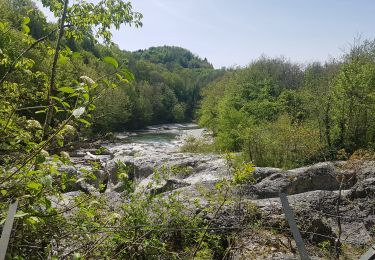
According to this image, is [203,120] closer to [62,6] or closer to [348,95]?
[348,95]

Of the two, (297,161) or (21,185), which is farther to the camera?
(297,161)

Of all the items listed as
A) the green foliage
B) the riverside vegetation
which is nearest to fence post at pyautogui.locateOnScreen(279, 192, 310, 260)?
the riverside vegetation

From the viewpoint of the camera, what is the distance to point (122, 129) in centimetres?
5997

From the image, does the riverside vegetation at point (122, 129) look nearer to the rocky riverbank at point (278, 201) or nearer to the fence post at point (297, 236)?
the rocky riverbank at point (278, 201)

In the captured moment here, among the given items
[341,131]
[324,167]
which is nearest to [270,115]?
Answer: [341,131]

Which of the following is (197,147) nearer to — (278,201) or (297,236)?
(278,201)

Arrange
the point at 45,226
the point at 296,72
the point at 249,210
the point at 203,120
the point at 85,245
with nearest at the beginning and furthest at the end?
the point at 45,226
the point at 85,245
the point at 249,210
the point at 203,120
the point at 296,72

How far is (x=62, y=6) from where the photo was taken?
3.14 m

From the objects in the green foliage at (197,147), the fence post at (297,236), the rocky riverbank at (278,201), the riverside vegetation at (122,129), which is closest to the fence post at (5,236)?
the riverside vegetation at (122,129)

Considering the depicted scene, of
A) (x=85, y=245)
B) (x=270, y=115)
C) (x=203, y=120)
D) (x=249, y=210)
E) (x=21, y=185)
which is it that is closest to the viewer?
(x=21, y=185)

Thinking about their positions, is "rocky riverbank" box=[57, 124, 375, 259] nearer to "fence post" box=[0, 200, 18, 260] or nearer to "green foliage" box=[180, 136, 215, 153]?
"fence post" box=[0, 200, 18, 260]

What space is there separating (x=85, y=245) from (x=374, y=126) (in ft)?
68.8

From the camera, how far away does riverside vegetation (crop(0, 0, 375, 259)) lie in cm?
257

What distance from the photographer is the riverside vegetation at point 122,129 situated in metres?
2.57
